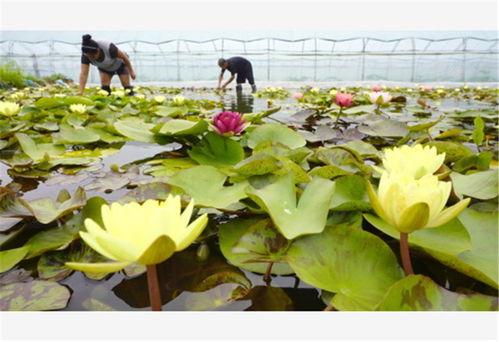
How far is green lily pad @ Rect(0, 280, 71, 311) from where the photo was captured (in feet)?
1.36

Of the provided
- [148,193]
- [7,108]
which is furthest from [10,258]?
[7,108]

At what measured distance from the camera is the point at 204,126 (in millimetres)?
956

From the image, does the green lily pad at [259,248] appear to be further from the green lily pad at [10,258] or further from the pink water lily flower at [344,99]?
the pink water lily flower at [344,99]

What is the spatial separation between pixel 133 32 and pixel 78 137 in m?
14.5

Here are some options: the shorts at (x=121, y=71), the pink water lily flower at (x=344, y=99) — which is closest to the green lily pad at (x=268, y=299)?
the pink water lily flower at (x=344, y=99)

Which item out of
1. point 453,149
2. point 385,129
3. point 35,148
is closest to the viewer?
point 453,149

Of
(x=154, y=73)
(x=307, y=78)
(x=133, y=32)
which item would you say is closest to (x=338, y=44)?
(x=307, y=78)

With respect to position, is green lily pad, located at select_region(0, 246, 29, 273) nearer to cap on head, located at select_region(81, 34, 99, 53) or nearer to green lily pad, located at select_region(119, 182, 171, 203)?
green lily pad, located at select_region(119, 182, 171, 203)

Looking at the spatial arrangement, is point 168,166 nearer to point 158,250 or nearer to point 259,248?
point 259,248

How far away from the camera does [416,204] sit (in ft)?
1.13

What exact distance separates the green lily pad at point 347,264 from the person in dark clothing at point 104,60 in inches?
142

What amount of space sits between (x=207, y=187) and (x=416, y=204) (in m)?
0.41

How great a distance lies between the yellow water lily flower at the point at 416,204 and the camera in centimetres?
35

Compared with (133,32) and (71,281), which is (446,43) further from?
(71,281)
